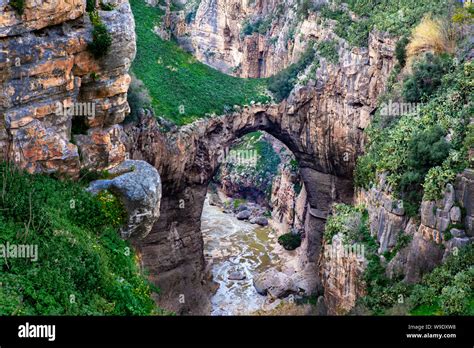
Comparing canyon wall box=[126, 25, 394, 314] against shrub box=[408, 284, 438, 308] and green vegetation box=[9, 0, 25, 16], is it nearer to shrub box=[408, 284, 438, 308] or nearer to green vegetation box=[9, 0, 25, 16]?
green vegetation box=[9, 0, 25, 16]

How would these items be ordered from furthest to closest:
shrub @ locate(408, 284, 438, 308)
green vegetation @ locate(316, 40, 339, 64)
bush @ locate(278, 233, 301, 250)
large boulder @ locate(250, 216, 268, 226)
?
large boulder @ locate(250, 216, 268, 226) → bush @ locate(278, 233, 301, 250) → green vegetation @ locate(316, 40, 339, 64) → shrub @ locate(408, 284, 438, 308)

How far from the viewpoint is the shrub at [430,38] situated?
27219mm

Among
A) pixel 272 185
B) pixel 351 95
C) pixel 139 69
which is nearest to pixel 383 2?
pixel 351 95

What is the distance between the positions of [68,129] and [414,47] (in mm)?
16600

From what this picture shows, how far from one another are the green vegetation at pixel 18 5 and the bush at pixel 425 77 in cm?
1631

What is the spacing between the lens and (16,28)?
57.1ft

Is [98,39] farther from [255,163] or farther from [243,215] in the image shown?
[255,163]

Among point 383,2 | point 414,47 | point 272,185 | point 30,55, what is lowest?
point 272,185

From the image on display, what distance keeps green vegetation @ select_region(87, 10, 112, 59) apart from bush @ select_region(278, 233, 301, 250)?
77.2 ft

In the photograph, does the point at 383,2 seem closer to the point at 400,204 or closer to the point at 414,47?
the point at 414,47

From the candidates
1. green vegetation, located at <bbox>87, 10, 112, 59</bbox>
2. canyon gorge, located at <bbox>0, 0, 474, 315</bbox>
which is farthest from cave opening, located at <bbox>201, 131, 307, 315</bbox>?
green vegetation, located at <bbox>87, 10, 112, 59</bbox>

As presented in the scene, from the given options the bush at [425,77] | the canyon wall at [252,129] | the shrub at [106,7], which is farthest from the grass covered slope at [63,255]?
the bush at [425,77]

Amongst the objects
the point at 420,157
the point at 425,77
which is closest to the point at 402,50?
the point at 425,77

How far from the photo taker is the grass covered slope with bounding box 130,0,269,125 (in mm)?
31688
